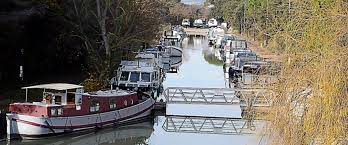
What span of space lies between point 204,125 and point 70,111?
617 cm

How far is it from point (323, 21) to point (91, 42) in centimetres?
2673

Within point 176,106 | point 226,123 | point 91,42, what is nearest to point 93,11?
point 91,42

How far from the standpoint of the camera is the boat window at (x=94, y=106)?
83.0 feet

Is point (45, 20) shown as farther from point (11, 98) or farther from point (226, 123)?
point (226, 123)

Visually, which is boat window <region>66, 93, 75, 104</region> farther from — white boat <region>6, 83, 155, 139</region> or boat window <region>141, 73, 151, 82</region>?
boat window <region>141, 73, 151, 82</region>

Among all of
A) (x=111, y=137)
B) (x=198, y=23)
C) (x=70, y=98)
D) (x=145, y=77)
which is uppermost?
(x=198, y=23)

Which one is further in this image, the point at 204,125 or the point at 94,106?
the point at 204,125

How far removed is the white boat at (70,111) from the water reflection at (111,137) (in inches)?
11.5

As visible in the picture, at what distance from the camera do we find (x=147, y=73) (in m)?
31.3

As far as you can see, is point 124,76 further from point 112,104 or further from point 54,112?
point 54,112

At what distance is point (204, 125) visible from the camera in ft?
86.6

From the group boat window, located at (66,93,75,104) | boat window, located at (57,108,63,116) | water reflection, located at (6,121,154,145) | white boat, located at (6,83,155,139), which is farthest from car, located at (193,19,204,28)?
boat window, located at (57,108,63,116)

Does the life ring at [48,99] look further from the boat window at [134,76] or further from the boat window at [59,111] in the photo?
the boat window at [134,76]

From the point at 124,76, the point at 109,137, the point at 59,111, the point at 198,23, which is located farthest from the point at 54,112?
the point at 198,23
